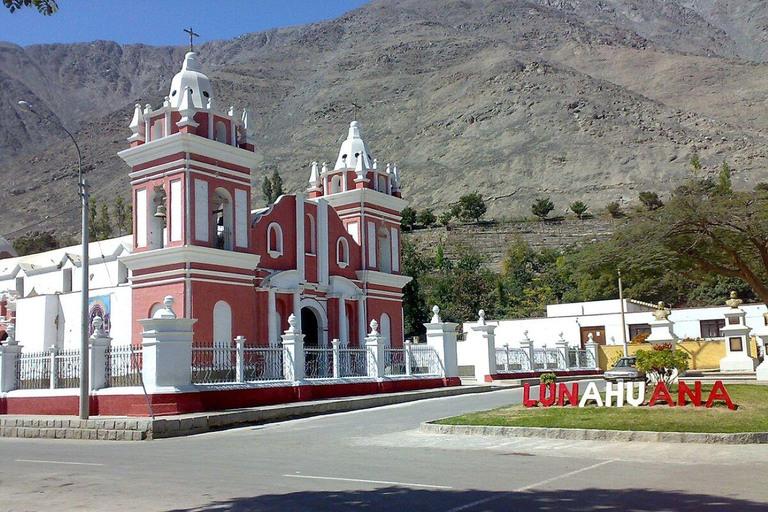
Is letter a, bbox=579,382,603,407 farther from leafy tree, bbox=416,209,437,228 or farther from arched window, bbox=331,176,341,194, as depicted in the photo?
leafy tree, bbox=416,209,437,228

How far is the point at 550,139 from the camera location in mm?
150750

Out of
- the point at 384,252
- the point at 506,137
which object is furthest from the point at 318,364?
the point at 506,137

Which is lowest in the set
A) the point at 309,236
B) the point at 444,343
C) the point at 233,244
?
the point at 444,343

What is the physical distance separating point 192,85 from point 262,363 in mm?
11699

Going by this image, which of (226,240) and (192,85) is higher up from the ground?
(192,85)

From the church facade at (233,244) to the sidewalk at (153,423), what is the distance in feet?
8.79

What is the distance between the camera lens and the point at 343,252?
34500 millimetres

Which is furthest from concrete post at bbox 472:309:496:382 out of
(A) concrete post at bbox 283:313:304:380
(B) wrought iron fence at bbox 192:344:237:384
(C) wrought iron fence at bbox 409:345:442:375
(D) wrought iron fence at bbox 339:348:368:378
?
(B) wrought iron fence at bbox 192:344:237:384

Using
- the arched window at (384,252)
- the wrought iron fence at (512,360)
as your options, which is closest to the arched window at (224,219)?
the arched window at (384,252)

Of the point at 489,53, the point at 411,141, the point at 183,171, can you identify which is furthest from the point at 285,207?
the point at 489,53

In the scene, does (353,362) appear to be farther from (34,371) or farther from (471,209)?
(471,209)

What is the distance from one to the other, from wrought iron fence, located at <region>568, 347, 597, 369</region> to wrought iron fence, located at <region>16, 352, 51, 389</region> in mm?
24506

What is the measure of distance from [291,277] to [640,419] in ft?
57.9

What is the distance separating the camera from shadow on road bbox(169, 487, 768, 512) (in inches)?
319
